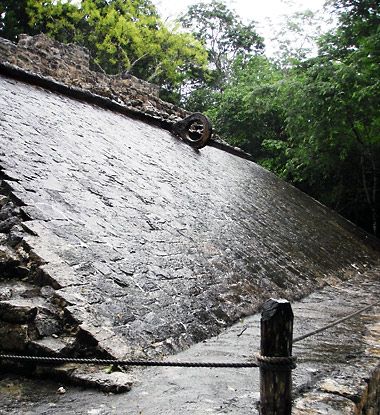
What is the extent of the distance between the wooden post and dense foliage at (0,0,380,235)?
10.0 meters

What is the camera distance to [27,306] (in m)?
2.23

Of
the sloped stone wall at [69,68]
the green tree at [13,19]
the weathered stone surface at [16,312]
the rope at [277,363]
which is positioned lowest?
the weathered stone surface at [16,312]

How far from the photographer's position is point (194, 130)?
9.20m

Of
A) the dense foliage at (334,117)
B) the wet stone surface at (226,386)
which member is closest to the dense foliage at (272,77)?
the dense foliage at (334,117)

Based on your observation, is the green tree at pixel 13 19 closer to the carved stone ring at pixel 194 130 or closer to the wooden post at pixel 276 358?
the carved stone ring at pixel 194 130

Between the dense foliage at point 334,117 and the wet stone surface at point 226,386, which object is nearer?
the wet stone surface at point 226,386

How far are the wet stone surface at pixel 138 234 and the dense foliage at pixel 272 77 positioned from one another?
17.5 ft

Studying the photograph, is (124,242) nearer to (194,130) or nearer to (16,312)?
(16,312)

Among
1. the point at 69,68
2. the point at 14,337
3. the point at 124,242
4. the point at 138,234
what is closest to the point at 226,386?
the point at 14,337

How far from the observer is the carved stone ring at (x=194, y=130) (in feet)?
29.2

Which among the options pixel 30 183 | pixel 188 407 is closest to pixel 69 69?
pixel 30 183

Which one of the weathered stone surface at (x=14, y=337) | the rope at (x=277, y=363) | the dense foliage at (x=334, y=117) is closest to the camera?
the rope at (x=277, y=363)

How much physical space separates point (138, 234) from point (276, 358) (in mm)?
2340

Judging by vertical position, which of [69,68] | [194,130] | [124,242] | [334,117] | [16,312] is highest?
[334,117]
